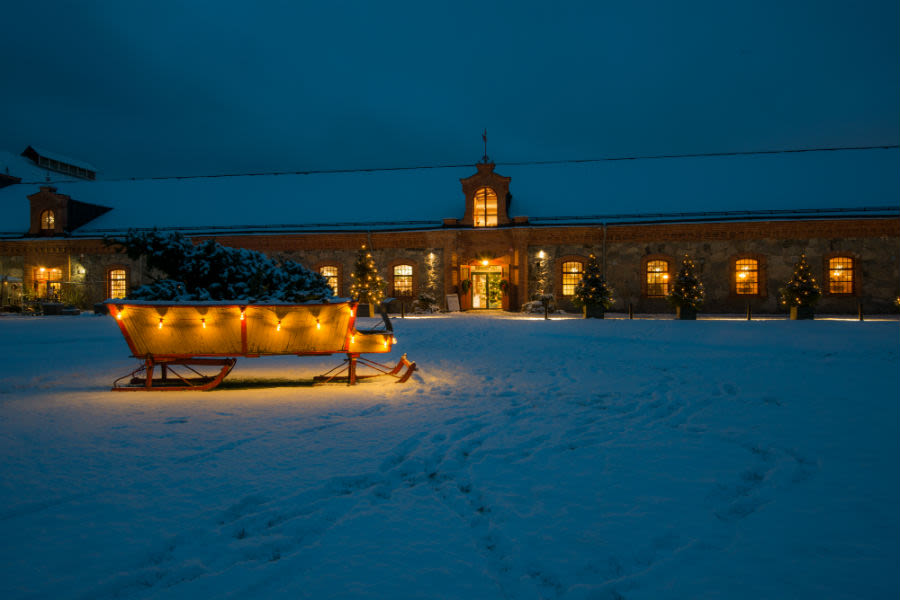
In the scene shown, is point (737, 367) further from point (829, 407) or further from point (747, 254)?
point (747, 254)

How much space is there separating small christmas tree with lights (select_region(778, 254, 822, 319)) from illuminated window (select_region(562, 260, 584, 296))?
7.78m

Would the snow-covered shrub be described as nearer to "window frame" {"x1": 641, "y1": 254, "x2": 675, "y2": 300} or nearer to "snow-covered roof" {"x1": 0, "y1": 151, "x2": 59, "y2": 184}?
"window frame" {"x1": 641, "y1": 254, "x2": 675, "y2": 300}

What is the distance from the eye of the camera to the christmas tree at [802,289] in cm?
1745

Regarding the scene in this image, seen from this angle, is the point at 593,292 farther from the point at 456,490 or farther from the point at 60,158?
the point at 60,158

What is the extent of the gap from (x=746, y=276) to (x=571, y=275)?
23.6ft

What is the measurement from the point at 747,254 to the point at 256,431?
69.7 ft

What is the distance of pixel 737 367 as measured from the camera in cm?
755

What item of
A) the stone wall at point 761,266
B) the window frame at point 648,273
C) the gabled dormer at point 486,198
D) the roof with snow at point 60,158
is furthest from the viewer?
the roof with snow at point 60,158

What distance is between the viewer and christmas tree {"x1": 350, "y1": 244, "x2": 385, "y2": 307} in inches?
813

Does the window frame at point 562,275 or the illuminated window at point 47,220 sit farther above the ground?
the illuminated window at point 47,220

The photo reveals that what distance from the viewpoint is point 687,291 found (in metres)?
17.9

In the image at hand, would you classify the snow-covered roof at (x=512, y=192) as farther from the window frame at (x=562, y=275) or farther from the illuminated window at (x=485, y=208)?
the window frame at (x=562, y=275)

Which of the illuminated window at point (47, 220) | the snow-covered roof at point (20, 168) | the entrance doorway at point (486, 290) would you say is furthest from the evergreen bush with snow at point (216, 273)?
the snow-covered roof at point (20, 168)

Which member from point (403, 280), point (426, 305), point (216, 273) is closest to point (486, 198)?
point (403, 280)
